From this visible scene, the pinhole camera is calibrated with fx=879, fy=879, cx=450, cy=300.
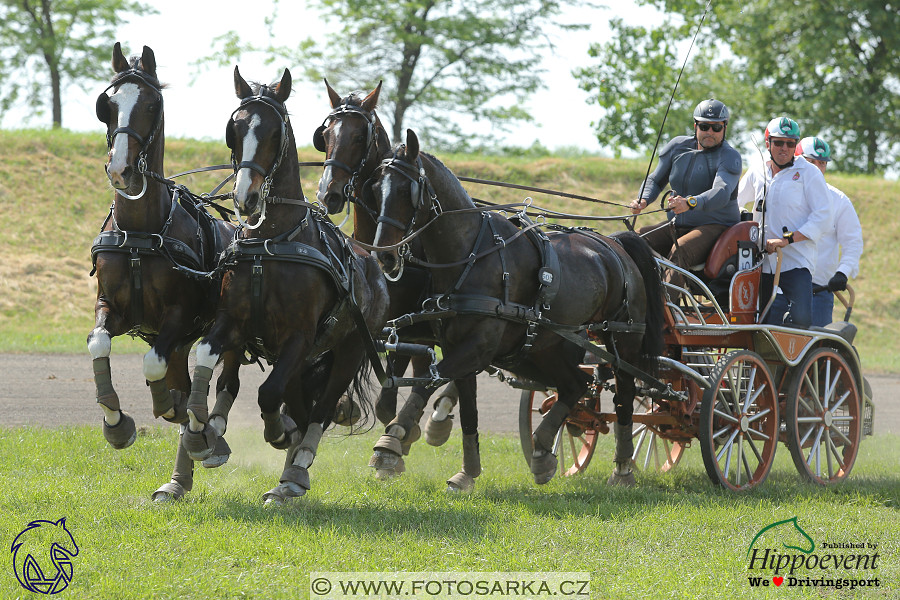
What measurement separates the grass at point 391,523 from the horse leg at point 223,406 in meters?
0.29

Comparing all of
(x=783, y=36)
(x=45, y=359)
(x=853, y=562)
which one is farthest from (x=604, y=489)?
(x=783, y=36)

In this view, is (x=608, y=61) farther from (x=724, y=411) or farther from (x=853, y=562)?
(x=853, y=562)

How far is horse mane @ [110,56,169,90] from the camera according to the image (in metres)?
5.12

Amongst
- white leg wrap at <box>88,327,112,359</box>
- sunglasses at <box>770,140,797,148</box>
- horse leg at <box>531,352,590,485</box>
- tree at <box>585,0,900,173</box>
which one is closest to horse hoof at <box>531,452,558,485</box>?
horse leg at <box>531,352,590,485</box>

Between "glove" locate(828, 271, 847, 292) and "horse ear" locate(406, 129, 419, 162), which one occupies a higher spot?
"horse ear" locate(406, 129, 419, 162)

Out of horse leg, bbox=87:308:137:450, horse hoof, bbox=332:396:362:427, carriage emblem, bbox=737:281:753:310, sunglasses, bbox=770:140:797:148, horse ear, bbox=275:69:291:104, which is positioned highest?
horse ear, bbox=275:69:291:104

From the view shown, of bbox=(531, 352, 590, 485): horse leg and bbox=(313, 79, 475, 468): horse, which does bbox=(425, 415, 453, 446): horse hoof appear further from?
bbox=(531, 352, 590, 485): horse leg

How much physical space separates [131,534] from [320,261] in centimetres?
181

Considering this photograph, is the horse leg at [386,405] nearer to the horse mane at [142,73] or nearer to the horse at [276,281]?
the horse at [276,281]

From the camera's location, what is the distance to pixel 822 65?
26844 millimetres

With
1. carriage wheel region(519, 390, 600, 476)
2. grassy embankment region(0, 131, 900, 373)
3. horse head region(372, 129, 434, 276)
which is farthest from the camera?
grassy embankment region(0, 131, 900, 373)

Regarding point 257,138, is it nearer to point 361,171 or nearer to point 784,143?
point 361,171

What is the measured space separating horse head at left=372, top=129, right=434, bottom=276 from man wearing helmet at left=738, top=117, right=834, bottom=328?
10.6 ft

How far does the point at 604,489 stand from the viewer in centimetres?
646
